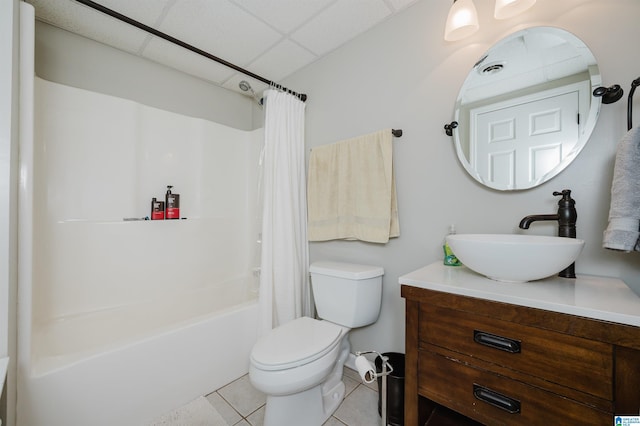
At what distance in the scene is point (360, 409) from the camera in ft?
Answer: 4.71

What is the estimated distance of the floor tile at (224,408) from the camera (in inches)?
54.4

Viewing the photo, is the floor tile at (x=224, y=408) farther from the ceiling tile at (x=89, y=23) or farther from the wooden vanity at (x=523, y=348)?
the ceiling tile at (x=89, y=23)

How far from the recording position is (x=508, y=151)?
123 cm

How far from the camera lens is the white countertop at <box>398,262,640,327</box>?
68 cm

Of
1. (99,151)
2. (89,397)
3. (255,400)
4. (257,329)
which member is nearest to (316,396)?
(255,400)

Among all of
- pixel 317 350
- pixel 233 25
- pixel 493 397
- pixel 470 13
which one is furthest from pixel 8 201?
pixel 470 13

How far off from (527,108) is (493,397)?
118 cm

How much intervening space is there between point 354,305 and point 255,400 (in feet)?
2.64

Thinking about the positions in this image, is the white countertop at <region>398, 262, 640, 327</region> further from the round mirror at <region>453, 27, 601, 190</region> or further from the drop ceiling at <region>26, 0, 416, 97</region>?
the drop ceiling at <region>26, 0, 416, 97</region>

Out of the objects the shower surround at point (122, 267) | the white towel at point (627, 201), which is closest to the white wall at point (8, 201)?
the shower surround at point (122, 267)

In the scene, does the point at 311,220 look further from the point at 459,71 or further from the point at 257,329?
the point at 459,71

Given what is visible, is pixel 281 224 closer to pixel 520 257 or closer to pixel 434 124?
pixel 434 124

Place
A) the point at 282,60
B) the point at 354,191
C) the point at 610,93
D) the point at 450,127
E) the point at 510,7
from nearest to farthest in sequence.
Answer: the point at 610,93 < the point at 510,7 < the point at 450,127 < the point at 354,191 < the point at 282,60

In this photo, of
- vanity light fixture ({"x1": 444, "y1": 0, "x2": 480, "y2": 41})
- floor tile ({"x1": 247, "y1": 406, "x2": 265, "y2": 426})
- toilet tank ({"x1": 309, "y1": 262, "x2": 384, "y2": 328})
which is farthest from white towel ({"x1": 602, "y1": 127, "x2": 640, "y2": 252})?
floor tile ({"x1": 247, "y1": 406, "x2": 265, "y2": 426})
